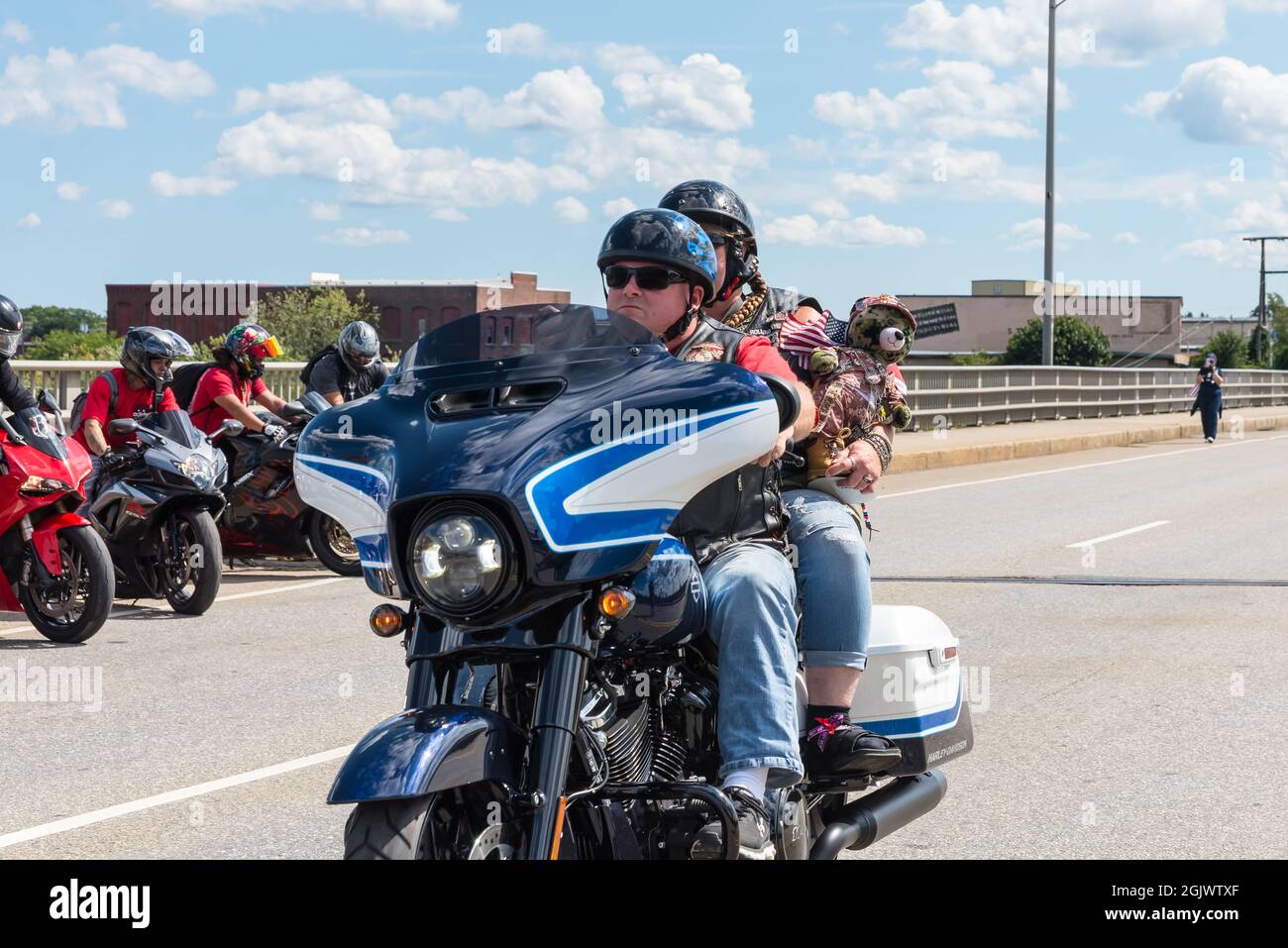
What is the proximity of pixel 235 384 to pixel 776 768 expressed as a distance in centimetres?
909

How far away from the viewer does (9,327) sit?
29.5 ft

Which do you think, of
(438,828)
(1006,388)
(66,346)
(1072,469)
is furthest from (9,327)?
(66,346)

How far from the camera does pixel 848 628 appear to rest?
4332 millimetres

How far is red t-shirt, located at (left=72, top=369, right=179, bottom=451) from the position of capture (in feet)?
35.0

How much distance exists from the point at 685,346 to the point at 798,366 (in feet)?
3.56

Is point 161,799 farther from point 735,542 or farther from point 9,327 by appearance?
point 9,327

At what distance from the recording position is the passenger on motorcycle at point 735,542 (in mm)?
3799

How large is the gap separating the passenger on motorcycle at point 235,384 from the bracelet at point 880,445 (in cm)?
763

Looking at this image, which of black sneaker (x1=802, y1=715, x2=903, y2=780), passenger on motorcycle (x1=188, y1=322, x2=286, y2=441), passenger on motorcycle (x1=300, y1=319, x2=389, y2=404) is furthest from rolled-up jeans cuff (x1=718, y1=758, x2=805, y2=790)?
passenger on motorcycle (x1=300, y1=319, x2=389, y2=404)

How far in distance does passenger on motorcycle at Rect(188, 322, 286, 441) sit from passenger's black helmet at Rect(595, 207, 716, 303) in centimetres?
828

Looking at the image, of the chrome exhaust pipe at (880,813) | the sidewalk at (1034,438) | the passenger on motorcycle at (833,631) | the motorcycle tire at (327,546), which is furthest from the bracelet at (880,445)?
the sidewalk at (1034,438)

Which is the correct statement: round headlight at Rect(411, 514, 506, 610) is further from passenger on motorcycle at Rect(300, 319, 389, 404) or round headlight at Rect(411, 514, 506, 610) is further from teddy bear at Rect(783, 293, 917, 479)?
passenger on motorcycle at Rect(300, 319, 389, 404)
